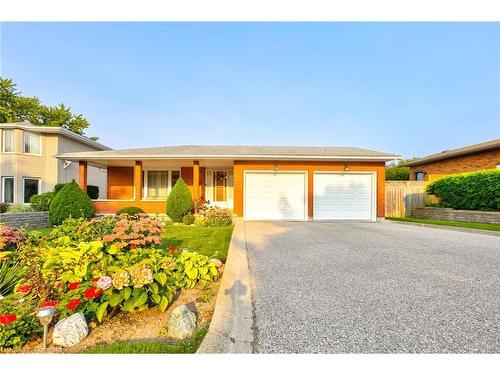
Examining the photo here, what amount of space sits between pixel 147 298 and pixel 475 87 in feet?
76.9

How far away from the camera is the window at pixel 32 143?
1473 cm

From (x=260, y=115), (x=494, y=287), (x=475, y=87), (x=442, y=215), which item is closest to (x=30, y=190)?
(x=260, y=115)

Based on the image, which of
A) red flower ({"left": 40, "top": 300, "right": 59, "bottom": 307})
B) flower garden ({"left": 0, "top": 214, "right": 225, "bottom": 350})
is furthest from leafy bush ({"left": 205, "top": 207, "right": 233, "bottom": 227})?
red flower ({"left": 40, "top": 300, "right": 59, "bottom": 307})

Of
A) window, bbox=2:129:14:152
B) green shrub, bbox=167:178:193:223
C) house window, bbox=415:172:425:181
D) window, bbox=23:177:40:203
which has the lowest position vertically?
green shrub, bbox=167:178:193:223

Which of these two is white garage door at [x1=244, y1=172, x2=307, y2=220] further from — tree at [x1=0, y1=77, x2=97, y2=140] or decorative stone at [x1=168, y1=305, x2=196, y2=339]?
tree at [x1=0, y1=77, x2=97, y2=140]

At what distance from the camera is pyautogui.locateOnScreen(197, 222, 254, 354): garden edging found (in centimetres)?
198

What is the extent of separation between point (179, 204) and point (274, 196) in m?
4.37

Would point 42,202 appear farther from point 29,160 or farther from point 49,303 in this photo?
point 49,303

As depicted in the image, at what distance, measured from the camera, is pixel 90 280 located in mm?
2684

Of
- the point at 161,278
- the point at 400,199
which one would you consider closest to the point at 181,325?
the point at 161,278

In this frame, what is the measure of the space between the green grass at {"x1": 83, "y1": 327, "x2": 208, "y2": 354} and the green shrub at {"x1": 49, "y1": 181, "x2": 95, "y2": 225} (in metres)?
8.39

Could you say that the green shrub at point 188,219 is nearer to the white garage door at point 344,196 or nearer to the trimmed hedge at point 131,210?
the trimmed hedge at point 131,210
